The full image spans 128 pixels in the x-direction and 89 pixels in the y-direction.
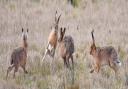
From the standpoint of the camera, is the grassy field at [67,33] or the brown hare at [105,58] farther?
the brown hare at [105,58]

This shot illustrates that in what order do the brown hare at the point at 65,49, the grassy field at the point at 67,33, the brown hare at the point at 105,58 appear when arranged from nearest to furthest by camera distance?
the grassy field at the point at 67,33, the brown hare at the point at 105,58, the brown hare at the point at 65,49

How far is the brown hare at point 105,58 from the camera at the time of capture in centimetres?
1238

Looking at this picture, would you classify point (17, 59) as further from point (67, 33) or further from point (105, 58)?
point (67, 33)

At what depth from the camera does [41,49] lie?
49.1 feet

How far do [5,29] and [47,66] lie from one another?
6.24m

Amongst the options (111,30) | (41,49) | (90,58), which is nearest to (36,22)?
(111,30)

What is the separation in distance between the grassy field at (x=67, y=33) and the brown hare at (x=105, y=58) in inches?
9.2

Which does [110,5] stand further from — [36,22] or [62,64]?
[62,64]

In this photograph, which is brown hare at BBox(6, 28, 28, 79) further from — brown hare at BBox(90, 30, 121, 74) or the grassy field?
brown hare at BBox(90, 30, 121, 74)

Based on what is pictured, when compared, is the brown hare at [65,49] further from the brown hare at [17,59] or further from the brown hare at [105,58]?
the brown hare at [17,59]

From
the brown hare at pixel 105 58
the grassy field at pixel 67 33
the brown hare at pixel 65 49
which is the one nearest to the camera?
the grassy field at pixel 67 33

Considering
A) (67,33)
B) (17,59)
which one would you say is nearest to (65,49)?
(17,59)

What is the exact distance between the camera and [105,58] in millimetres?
12484

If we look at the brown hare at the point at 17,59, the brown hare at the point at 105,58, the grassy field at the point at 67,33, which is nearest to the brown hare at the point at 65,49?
the grassy field at the point at 67,33
